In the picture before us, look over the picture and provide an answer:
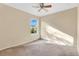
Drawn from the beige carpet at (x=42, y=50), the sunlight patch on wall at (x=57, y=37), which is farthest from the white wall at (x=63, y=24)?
the beige carpet at (x=42, y=50)

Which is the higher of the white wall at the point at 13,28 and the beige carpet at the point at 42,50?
the white wall at the point at 13,28

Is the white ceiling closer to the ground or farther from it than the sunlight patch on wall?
farther from it

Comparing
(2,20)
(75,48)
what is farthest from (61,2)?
(2,20)

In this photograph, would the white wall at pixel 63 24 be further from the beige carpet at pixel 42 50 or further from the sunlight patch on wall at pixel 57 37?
the beige carpet at pixel 42 50

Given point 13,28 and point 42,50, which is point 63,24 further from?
point 13,28

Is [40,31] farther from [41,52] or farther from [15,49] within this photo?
[15,49]

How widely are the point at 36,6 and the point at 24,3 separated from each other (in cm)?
19

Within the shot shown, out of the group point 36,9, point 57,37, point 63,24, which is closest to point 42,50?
point 57,37

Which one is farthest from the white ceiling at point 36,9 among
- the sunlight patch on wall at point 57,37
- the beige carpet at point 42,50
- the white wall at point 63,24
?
the beige carpet at point 42,50

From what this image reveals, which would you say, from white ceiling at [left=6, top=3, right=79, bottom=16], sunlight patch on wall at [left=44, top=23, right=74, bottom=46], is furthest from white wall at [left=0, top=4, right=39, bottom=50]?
sunlight patch on wall at [left=44, top=23, right=74, bottom=46]

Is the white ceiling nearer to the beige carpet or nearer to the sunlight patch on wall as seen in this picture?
the sunlight patch on wall

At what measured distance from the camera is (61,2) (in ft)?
5.93

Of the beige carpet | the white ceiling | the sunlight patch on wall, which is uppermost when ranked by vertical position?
the white ceiling

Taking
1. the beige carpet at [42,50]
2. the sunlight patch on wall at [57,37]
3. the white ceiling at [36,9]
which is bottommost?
the beige carpet at [42,50]
